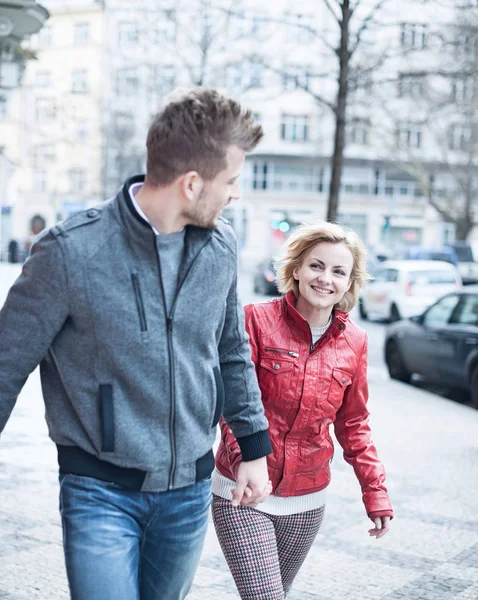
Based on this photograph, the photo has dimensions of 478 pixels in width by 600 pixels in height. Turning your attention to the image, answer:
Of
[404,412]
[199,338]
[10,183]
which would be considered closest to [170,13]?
[10,183]

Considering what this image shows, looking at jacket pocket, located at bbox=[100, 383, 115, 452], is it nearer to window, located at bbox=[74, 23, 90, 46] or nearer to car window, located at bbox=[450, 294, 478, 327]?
car window, located at bbox=[450, 294, 478, 327]

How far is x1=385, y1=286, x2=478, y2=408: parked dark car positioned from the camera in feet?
38.6

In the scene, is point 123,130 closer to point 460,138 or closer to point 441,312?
point 460,138

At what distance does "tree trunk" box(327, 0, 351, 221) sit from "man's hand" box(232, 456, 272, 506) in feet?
32.0

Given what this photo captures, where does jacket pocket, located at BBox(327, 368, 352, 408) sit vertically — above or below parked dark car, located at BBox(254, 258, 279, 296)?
above

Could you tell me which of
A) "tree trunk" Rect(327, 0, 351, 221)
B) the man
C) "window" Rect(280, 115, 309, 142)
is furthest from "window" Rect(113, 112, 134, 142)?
the man

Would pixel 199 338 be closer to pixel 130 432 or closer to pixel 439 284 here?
pixel 130 432

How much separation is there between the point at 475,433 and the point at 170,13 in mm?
13180

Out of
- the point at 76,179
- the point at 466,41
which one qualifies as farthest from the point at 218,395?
the point at 76,179

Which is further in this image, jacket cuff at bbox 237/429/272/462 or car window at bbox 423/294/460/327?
car window at bbox 423/294/460/327

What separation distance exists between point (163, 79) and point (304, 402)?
978 inches

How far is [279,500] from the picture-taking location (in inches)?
131

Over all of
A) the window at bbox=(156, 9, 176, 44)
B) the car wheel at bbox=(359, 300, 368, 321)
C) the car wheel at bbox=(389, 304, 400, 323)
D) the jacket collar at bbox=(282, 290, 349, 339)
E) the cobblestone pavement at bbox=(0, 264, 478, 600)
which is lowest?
the car wheel at bbox=(359, 300, 368, 321)

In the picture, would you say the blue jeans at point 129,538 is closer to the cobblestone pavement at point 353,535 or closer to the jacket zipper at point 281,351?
the jacket zipper at point 281,351
